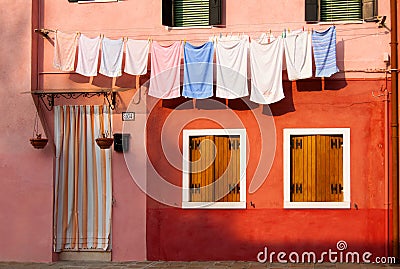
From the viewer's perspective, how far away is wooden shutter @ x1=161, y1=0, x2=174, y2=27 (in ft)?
46.0

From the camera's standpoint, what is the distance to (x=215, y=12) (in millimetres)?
13945

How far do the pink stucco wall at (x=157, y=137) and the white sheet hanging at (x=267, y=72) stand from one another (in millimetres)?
383

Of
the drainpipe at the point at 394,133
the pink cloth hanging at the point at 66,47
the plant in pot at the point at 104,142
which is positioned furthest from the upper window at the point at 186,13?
the drainpipe at the point at 394,133

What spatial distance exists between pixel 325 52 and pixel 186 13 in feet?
9.41

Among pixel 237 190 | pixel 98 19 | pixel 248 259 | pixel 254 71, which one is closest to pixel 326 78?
pixel 254 71

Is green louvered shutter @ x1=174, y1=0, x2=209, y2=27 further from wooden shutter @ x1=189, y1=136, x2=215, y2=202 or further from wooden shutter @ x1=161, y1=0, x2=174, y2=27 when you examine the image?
wooden shutter @ x1=189, y1=136, x2=215, y2=202

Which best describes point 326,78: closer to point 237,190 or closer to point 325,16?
point 325,16

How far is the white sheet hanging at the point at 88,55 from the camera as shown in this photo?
14.0 metres

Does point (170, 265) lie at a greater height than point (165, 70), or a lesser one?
lesser

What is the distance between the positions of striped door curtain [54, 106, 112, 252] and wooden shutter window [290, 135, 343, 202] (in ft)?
11.8

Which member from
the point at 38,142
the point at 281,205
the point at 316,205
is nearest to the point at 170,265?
the point at 281,205

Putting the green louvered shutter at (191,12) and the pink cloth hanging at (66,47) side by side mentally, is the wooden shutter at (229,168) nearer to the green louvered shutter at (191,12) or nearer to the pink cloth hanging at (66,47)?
the green louvered shutter at (191,12)

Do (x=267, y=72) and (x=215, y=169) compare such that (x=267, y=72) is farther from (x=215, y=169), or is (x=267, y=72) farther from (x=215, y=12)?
(x=215, y=169)

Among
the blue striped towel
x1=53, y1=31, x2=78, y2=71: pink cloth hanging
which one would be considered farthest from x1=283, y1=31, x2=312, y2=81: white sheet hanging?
x1=53, y1=31, x2=78, y2=71: pink cloth hanging
